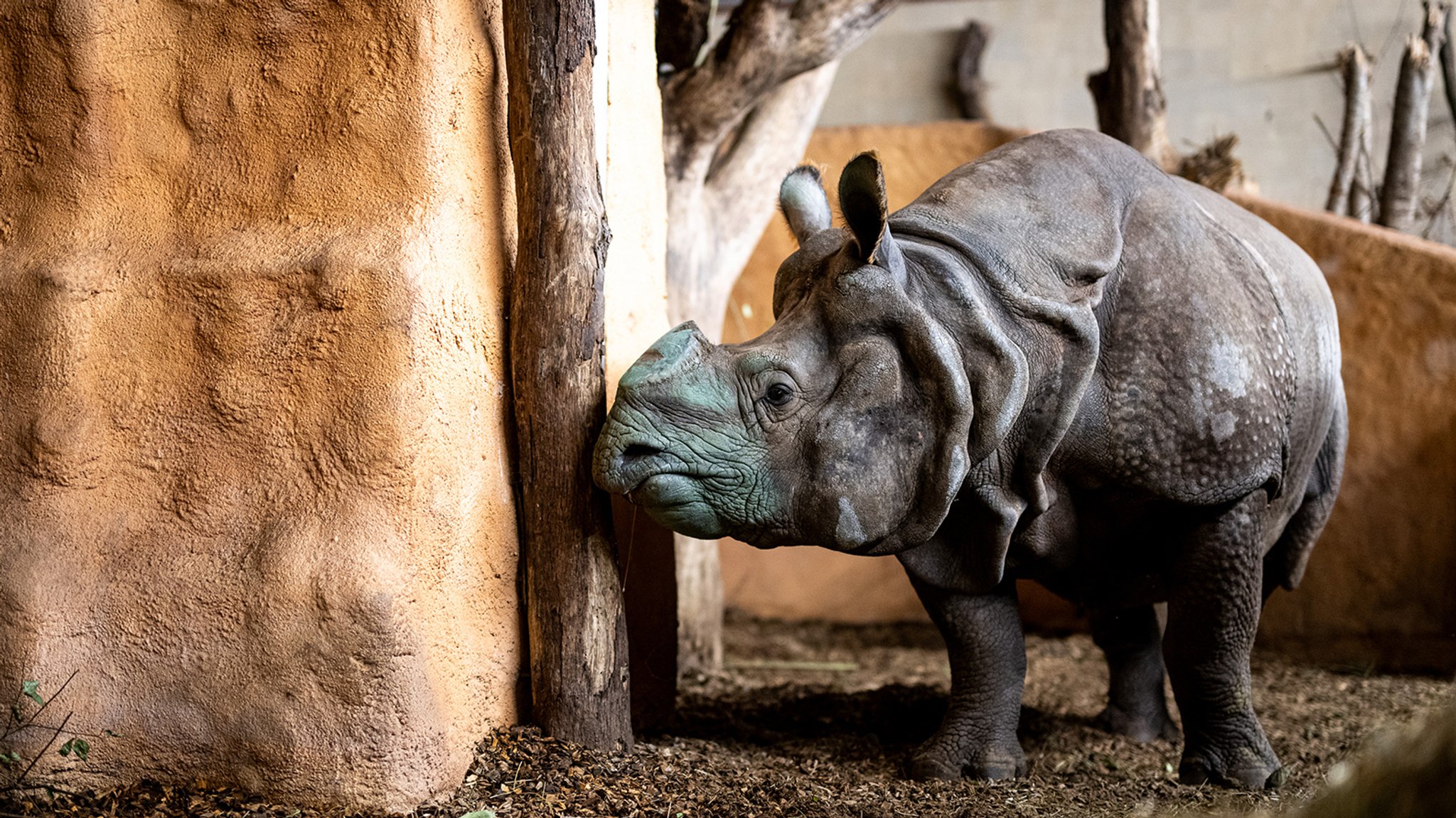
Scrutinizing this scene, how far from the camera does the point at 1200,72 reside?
10922 millimetres

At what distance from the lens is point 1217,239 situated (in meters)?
3.88

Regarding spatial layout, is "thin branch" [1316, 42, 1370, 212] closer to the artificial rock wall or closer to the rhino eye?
the rhino eye

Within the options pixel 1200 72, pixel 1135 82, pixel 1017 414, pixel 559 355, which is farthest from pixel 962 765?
pixel 1200 72

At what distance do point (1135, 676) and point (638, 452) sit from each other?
8.20ft

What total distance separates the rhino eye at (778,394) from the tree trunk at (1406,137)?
542cm

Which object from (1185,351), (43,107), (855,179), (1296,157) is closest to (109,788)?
(43,107)

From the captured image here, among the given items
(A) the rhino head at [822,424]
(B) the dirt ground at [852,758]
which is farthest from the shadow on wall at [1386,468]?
(A) the rhino head at [822,424]

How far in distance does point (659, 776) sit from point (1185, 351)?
1833 mm

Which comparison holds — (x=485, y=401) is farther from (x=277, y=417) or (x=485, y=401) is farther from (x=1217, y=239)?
(x=1217, y=239)

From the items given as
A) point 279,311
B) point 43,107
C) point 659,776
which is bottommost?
point 659,776

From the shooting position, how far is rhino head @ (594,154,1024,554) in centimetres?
335

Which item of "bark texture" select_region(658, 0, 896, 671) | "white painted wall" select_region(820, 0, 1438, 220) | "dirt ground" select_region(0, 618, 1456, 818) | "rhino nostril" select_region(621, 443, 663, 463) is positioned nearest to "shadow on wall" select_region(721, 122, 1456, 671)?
"dirt ground" select_region(0, 618, 1456, 818)

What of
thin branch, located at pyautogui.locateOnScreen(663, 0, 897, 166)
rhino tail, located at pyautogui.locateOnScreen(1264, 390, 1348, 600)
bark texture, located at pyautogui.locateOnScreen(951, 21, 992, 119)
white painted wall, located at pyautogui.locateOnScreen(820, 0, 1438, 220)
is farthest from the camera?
bark texture, located at pyautogui.locateOnScreen(951, 21, 992, 119)

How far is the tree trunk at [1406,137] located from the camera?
725cm
